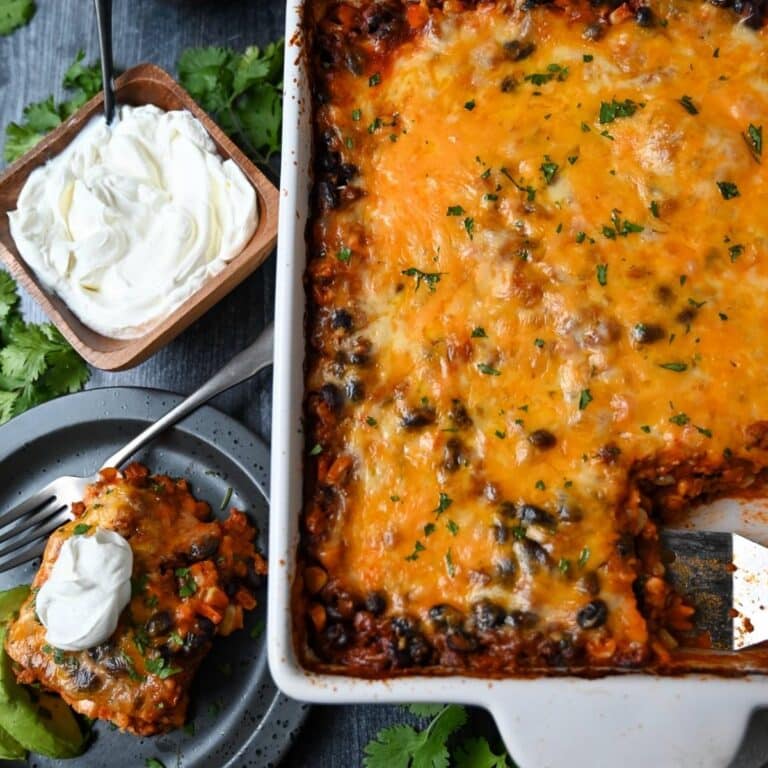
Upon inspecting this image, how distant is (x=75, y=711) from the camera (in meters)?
3.21

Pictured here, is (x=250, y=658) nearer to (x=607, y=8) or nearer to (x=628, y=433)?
(x=628, y=433)

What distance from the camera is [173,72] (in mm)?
3828

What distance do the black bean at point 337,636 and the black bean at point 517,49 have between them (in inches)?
68.8

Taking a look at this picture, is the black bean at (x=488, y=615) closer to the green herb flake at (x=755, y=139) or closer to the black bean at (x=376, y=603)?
the black bean at (x=376, y=603)

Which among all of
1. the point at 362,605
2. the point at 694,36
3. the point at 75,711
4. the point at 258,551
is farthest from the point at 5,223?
the point at 694,36

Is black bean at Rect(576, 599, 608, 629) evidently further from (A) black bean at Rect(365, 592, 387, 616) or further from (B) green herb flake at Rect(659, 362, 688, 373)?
(B) green herb flake at Rect(659, 362, 688, 373)

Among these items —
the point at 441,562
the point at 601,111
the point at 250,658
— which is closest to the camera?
the point at 441,562

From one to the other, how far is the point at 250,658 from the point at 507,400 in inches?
52.4

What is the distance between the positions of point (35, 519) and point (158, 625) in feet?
2.30

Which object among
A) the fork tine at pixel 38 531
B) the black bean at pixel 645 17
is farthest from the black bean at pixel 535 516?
the fork tine at pixel 38 531

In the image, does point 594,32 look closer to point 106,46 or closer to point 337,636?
point 106,46

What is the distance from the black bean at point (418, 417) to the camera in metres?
2.58

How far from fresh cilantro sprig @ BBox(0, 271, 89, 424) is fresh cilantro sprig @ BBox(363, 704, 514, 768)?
5.69ft

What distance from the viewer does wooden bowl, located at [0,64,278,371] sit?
10.7ft
